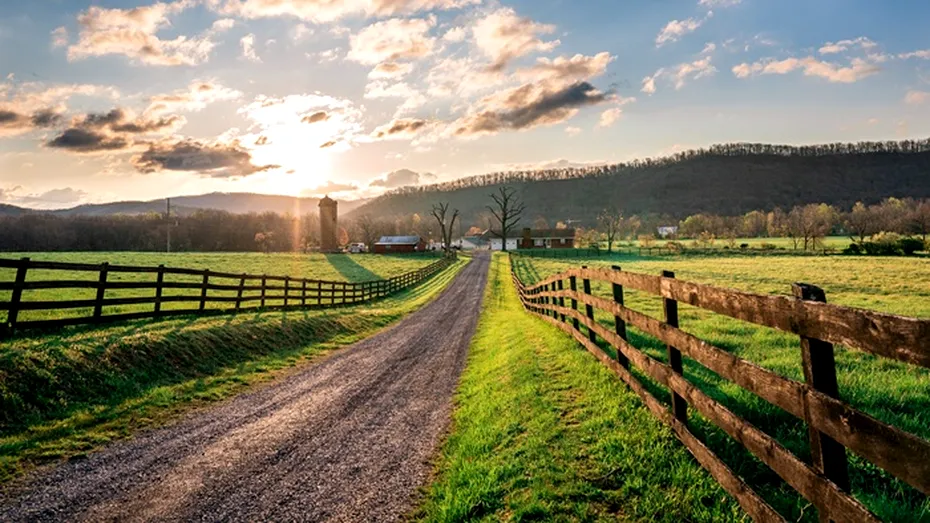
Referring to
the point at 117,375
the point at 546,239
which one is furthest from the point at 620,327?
the point at 546,239

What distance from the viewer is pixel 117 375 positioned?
9.80 m

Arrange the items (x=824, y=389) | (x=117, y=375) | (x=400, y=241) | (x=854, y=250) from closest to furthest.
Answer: (x=824, y=389)
(x=117, y=375)
(x=854, y=250)
(x=400, y=241)

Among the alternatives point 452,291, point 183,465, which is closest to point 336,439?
point 183,465

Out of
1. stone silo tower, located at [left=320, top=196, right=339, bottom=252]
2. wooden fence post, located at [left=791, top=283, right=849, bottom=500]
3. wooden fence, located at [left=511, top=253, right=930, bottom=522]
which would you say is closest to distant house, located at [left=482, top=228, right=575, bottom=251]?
stone silo tower, located at [left=320, top=196, right=339, bottom=252]

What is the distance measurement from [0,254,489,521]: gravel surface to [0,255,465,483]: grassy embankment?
29.8 inches

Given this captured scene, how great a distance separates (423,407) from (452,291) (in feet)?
97.6

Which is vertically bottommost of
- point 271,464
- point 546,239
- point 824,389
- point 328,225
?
point 271,464

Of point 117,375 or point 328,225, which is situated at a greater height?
point 328,225

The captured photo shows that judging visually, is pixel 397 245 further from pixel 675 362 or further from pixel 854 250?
pixel 675 362

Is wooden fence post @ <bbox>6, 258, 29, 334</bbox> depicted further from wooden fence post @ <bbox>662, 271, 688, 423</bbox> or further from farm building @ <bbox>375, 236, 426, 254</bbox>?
farm building @ <bbox>375, 236, 426, 254</bbox>

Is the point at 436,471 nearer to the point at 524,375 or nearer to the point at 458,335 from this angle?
the point at 524,375

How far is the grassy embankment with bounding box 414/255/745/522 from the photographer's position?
4.01 metres

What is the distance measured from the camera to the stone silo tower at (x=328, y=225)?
115 m

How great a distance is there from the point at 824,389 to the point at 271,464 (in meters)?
5.84
